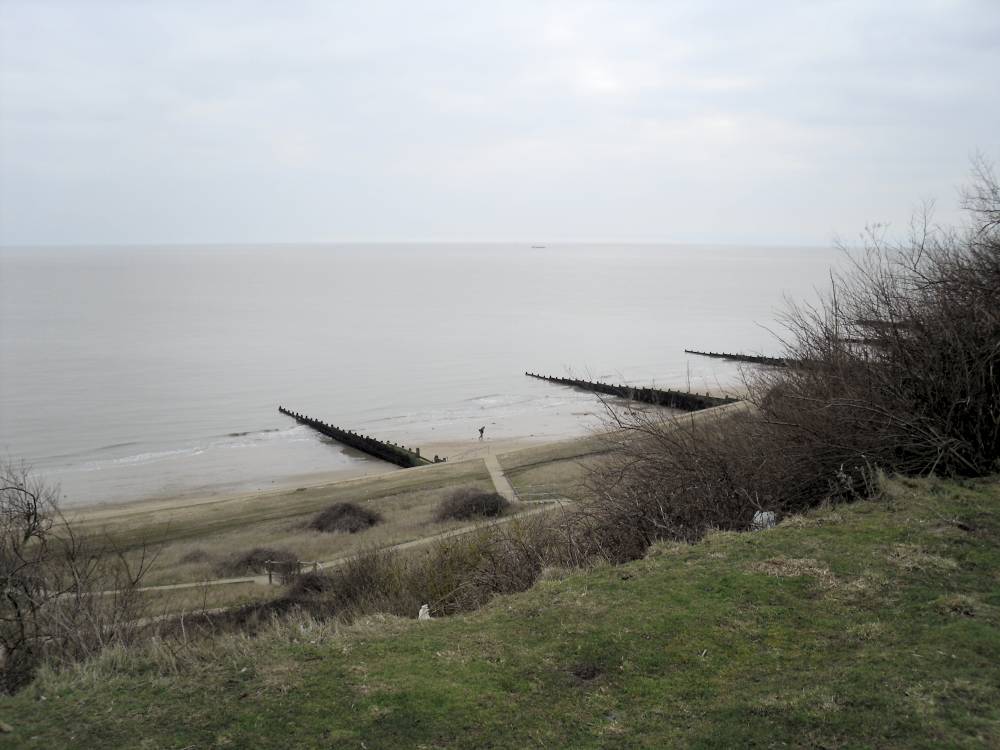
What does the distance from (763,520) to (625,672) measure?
543 centimetres

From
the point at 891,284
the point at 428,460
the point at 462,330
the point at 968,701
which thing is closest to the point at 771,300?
the point at 462,330

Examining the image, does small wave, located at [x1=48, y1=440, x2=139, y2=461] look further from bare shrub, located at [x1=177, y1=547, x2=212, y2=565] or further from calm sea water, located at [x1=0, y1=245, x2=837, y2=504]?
bare shrub, located at [x1=177, y1=547, x2=212, y2=565]

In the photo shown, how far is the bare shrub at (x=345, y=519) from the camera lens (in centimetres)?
2466

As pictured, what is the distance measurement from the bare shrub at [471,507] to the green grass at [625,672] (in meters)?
15.5

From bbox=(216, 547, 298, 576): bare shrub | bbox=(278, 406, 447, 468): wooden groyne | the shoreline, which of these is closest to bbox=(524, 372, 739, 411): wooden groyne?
the shoreline

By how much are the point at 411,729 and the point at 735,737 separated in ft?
7.85

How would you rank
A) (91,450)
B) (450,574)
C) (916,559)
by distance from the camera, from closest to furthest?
(916,559)
(450,574)
(91,450)

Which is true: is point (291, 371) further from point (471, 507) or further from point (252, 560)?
point (252, 560)

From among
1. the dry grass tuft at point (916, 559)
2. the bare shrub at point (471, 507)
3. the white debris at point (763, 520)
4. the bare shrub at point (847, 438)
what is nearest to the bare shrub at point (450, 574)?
the bare shrub at point (847, 438)

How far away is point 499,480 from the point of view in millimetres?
31234

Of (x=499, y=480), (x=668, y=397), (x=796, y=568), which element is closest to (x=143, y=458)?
(x=499, y=480)

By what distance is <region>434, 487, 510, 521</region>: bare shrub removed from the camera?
24.2m

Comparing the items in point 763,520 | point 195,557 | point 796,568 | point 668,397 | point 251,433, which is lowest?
point 195,557

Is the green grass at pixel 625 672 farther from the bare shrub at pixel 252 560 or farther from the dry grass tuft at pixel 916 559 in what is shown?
the bare shrub at pixel 252 560
